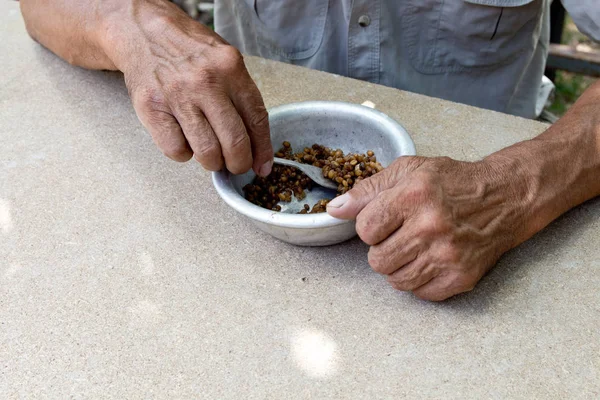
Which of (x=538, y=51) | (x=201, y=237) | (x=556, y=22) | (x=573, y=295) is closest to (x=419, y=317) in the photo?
(x=573, y=295)

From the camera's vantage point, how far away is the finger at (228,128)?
1.09 meters

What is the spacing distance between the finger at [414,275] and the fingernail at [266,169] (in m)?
0.34

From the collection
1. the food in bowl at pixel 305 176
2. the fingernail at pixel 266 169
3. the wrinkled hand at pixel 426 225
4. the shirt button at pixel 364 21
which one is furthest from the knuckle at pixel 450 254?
the shirt button at pixel 364 21

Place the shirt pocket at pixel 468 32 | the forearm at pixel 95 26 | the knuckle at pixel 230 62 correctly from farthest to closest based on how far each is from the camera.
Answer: the shirt pocket at pixel 468 32
the forearm at pixel 95 26
the knuckle at pixel 230 62

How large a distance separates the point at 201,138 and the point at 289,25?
0.77 meters

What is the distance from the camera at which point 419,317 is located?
38.4 inches

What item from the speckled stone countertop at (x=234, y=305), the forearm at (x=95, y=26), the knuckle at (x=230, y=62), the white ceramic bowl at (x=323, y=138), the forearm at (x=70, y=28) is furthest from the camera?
the forearm at (x=70, y=28)

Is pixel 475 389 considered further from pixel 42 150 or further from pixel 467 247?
pixel 42 150

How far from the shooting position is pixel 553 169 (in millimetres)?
1097

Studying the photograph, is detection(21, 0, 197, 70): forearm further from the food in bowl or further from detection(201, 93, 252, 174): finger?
the food in bowl

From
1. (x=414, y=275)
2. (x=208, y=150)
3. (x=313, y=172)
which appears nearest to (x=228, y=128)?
(x=208, y=150)

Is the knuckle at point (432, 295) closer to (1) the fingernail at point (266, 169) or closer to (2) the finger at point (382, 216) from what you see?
(2) the finger at point (382, 216)

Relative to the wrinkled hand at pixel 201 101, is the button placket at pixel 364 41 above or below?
below

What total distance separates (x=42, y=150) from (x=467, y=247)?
1.00m
